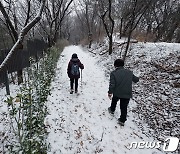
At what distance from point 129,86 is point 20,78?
18.0 ft

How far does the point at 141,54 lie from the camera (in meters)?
12.1

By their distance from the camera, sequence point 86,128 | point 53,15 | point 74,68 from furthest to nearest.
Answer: point 53,15
point 74,68
point 86,128

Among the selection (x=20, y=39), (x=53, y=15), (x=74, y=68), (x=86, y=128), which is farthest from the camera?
(x=53, y=15)

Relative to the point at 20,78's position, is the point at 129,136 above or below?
below

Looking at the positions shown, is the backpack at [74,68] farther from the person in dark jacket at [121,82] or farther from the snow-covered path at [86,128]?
the person in dark jacket at [121,82]

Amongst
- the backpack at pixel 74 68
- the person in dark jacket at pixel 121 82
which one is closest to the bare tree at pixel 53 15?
the backpack at pixel 74 68

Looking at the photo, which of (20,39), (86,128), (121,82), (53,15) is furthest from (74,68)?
(53,15)

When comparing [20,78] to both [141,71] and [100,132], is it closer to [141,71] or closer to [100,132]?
[100,132]

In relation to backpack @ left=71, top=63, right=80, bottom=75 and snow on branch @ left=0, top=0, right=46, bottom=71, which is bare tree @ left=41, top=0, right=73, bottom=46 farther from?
snow on branch @ left=0, top=0, right=46, bottom=71

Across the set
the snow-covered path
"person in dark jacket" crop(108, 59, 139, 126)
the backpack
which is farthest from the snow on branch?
the backpack

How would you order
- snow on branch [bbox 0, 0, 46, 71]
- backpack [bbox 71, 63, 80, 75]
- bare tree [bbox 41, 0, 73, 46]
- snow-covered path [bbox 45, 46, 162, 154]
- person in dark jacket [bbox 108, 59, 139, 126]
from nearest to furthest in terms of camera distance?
snow on branch [bbox 0, 0, 46, 71]
snow-covered path [bbox 45, 46, 162, 154]
person in dark jacket [bbox 108, 59, 139, 126]
backpack [bbox 71, 63, 80, 75]
bare tree [bbox 41, 0, 73, 46]

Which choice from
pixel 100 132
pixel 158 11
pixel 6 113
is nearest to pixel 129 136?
pixel 100 132

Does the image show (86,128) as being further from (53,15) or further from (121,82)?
(53,15)

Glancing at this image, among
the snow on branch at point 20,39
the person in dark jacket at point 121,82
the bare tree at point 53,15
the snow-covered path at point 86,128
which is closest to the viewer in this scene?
the snow on branch at point 20,39
